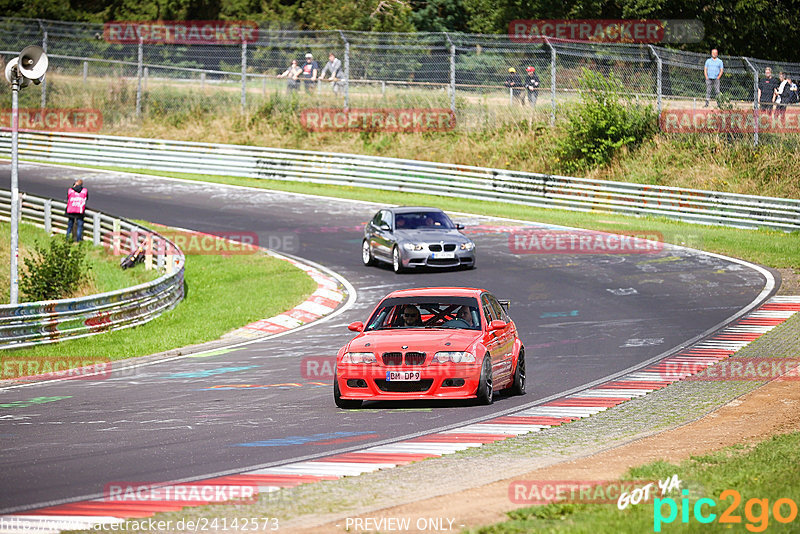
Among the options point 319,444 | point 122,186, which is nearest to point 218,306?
point 319,444

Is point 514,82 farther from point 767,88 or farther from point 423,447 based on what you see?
point 423,447

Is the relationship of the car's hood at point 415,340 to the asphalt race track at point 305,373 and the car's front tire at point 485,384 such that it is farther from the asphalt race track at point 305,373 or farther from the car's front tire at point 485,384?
the asphalt race track at point 305,373

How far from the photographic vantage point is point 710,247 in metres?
27.8

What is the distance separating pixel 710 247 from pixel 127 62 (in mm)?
26043

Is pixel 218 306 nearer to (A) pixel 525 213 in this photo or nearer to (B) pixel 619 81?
(A) pixel 525 213

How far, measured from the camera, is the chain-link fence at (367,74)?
35.3 m

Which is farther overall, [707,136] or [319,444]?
[707,136]

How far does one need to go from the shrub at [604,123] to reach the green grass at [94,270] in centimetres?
1689

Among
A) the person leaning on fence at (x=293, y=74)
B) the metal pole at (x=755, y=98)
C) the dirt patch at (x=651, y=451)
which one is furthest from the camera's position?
the person leaning on fence at (x=293, y=74)

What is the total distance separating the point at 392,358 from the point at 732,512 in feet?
18.9

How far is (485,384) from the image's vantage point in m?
12.4

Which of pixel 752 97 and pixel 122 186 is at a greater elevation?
pixel 752 97

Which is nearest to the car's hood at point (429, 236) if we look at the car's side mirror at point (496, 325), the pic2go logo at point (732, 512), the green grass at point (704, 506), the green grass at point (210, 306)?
the green grass at point (210, 306)

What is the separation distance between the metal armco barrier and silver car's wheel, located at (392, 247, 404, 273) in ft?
15.3
